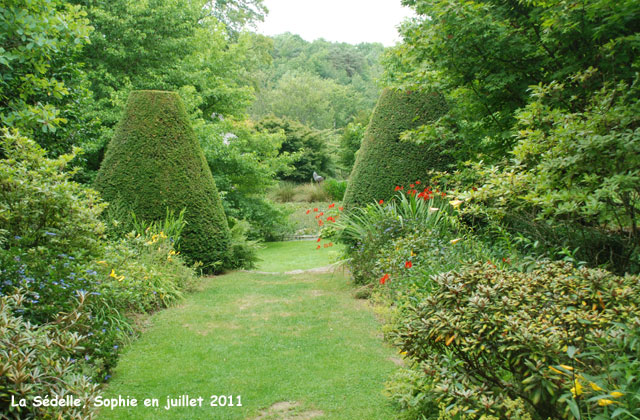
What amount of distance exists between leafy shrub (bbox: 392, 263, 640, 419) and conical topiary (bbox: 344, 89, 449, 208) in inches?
204

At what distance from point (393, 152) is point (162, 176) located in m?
4.26

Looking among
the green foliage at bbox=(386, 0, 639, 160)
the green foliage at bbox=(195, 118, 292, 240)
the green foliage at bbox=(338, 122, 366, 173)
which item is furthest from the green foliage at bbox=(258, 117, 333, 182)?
the green foliage at bbox=(386, 0, 639, 160)

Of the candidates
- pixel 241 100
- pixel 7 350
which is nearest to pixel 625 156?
pixel 7 350

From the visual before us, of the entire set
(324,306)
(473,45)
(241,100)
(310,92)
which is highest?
(310,92)

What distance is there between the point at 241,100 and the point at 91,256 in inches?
482

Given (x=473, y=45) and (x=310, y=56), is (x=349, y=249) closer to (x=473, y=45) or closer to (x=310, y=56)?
(x=473, y=45)

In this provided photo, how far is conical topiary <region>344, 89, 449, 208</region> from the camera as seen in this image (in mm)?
8016

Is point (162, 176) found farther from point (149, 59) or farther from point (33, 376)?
point (149, 59)

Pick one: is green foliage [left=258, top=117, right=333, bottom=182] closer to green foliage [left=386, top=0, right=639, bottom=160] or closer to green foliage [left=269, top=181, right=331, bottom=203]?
green foliage [left=269, top=181, right=331, bottom=203]

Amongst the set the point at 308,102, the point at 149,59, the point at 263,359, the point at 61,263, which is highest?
the point at 308,102

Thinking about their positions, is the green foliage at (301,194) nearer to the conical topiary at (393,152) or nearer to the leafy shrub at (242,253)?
the leafy shrub at (242,253)

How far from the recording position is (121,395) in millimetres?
3385

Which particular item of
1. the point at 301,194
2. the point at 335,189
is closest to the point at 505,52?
the point at 335,189

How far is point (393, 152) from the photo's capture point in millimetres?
8219
